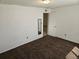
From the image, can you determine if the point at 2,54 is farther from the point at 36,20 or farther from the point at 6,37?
the point at 36,20

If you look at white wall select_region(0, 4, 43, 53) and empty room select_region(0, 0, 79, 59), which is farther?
white wall select_region(0, 4, 43, 53)

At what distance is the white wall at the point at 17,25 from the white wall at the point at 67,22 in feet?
5.03

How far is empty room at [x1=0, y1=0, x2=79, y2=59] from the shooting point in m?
3.56

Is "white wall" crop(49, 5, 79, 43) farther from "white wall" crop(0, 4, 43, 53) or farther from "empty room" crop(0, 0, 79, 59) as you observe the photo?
"white wall" crop(0, 4, 43, 53)

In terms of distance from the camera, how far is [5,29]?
375 cm

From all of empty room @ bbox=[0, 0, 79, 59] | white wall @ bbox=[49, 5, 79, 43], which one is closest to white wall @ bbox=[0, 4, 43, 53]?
empty room @ bbox=[0, 0, 79, 59]

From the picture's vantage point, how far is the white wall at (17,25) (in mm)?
3680

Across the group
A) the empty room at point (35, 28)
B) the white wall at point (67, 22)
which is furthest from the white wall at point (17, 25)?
the white wall at point (67, 22)

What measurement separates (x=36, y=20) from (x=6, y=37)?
2.41m

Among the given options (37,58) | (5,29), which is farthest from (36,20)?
(37,58)

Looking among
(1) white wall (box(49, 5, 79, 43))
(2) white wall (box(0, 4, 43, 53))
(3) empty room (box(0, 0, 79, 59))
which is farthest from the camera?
(1) white wall (box(49, 5, 79, 43))

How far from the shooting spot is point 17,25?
4.27m

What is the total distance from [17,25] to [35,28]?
152cm

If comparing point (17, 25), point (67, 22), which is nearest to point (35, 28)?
point (17, 25)
